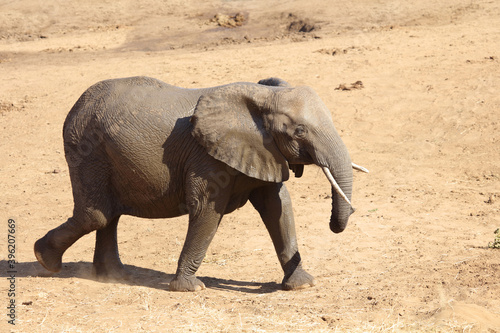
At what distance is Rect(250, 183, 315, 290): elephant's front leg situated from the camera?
6.95 metres

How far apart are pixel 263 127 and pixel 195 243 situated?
4.26 feet

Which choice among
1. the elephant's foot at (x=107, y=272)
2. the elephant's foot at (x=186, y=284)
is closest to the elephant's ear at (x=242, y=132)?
the elephant's foot at (x=186, y=284)

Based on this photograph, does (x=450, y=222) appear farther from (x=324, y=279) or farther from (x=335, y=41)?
(x=335, y=41)

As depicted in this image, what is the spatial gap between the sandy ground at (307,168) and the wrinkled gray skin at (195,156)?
0.56 meters

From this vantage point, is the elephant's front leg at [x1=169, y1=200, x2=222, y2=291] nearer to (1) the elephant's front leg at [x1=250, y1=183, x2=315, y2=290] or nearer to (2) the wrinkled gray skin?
(2) the wrinkled gray skin

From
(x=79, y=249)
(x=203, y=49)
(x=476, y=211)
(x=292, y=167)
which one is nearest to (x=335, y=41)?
(x=203, y=49)

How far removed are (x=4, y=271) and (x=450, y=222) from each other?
5268mm

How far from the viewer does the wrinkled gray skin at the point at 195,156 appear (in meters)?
6.22

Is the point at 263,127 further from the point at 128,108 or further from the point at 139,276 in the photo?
the point at 139,276

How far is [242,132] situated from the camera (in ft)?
21.1

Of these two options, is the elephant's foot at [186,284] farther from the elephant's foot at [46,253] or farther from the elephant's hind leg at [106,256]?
the elephant's foot at [46,253]

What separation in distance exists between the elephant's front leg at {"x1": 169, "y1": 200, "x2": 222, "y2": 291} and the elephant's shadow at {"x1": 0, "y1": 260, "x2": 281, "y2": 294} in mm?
319

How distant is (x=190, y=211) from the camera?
677 centimetres

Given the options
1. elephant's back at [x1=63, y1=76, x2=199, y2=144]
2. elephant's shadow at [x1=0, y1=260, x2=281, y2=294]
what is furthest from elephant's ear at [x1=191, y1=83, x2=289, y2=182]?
elephant's shadow at [x1=0, y1=260, x2=281, y2=294]
